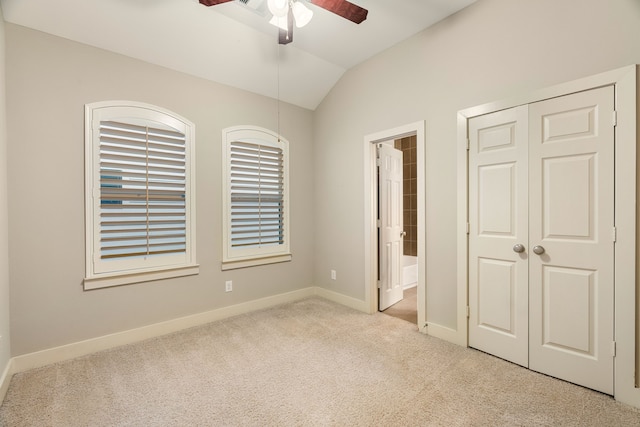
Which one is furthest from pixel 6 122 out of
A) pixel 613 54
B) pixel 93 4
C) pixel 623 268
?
pixel 623 268

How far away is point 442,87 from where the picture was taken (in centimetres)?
269

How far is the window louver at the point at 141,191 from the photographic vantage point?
255 cm

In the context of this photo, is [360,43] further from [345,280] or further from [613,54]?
[345,280]

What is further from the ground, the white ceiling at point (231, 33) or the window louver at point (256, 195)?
the white ceiling at point (231, 33)

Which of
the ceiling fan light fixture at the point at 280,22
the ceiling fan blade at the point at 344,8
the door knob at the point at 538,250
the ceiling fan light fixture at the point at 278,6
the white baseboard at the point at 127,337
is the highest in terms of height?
the ceiling fan light fixture at the point at 280,22

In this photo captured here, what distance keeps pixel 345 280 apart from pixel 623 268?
8.31ft

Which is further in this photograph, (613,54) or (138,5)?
(138,5)

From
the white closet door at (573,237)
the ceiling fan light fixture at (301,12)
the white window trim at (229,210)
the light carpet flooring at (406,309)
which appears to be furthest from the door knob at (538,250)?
the white window trim at (229,210)

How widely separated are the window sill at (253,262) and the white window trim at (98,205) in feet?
1.18

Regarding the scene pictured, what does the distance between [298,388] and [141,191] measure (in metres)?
2.21

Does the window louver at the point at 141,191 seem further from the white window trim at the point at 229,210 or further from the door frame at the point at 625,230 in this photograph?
the door frame at the point at 625,230

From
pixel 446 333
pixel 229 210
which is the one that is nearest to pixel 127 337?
pixel 229 210

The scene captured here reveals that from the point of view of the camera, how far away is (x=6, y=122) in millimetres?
2150

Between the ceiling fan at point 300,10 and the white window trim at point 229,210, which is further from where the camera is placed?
the white window trim at point 229,210
